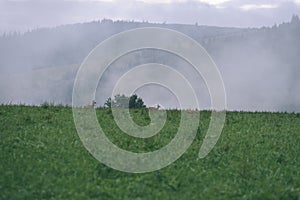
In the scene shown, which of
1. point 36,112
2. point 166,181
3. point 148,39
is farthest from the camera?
point 148,39

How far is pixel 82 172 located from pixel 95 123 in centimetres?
841

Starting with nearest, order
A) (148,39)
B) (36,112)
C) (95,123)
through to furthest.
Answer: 1. (95,123)
2. (36,112)
3. (148,39)

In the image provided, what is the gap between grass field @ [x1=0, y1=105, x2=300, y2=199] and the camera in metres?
14.3

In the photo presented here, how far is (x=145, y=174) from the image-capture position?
16.1 m

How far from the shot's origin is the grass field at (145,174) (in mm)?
14273

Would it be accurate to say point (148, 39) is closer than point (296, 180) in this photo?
No

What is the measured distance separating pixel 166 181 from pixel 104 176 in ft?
6.29

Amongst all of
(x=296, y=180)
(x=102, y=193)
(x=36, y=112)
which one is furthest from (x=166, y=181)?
(x=36, y=112)

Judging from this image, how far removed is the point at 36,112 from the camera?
2717cm

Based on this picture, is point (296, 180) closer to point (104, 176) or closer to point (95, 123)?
point (104, 176)

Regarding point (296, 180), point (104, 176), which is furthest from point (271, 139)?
point (104, 176)

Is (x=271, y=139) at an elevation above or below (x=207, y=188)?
above

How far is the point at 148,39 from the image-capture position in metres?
30.3

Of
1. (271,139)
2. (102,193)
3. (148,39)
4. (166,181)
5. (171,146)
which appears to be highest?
(148,39)
